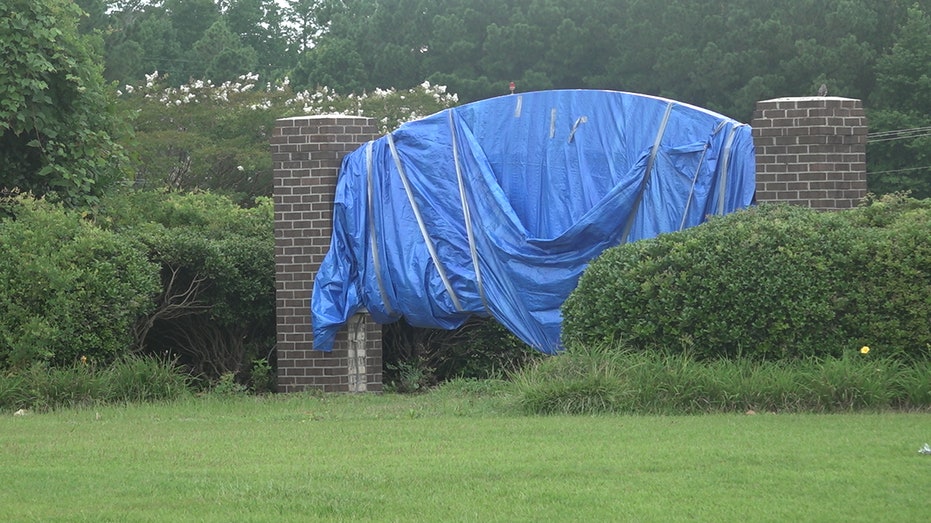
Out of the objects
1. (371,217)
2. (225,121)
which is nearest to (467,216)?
(371,217)

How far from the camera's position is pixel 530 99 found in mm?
12461

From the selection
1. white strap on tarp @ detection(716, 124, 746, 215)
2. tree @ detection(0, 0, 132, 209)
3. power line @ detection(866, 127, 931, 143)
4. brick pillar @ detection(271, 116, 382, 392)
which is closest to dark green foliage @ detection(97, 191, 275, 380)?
tree @ detection(0, 0, 132, 209)

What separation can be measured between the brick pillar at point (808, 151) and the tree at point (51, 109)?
6670 millimetres

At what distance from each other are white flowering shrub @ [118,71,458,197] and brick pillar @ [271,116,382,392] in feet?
49.1

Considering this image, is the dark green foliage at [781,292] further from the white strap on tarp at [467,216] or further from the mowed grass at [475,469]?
the white strap on tarp at [467,216]

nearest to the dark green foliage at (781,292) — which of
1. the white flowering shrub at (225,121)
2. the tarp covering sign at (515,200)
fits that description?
the tarp covering sign at (515,200)

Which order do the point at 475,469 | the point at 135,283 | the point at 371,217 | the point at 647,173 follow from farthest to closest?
1. the point at 371,217
2. the point at 647,173
3. the point at 135,283
4. the point at 475,469

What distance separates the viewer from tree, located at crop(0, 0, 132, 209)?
1295 centimetres

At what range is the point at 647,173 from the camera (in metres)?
11.9

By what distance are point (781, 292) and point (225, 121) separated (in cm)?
2129

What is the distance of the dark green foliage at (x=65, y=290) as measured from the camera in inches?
444

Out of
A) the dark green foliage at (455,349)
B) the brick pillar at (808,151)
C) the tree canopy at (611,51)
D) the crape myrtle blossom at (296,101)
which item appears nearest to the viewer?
the brick pillar at (808,151)

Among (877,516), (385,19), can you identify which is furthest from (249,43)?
(877,516)

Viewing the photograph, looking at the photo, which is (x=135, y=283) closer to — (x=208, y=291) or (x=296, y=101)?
(x=208, y=291)
